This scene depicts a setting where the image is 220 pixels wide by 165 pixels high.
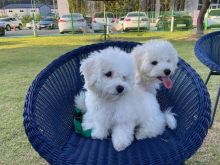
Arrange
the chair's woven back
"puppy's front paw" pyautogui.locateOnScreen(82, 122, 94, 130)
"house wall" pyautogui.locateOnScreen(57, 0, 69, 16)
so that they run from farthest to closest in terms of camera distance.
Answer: "house wall" pyautogui.locateOnScreen(57, 0, 69, 16), the chair's woven back, "puppy's front paw" pyautogui.locateOnScreen(82, 122, 94, 130)

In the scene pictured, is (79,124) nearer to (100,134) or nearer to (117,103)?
(100,134)

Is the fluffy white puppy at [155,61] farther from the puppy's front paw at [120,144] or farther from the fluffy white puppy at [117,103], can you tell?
the puppy's front paw at [120,144]

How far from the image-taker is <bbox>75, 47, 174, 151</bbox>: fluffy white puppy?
1692 mm

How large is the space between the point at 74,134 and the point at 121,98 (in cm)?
49

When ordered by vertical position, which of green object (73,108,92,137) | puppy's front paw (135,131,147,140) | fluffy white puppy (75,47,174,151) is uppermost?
fluffy white puppy (75,47,174,151)

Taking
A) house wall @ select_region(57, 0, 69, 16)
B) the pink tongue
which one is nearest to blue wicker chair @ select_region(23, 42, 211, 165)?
the pink tongue

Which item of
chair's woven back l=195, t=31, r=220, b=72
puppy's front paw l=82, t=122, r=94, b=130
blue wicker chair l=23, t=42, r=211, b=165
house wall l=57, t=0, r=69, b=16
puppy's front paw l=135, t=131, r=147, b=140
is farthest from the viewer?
house wall l=57, t=0, r=69, b=16

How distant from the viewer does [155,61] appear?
1.98m

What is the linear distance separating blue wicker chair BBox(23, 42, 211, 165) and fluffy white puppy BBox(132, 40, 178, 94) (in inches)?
8.8

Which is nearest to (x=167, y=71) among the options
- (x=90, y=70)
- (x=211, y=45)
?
(x=90, y=70)

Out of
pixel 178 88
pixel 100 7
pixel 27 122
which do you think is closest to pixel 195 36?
pixel 178 88

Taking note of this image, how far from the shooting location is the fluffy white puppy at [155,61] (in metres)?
1.97

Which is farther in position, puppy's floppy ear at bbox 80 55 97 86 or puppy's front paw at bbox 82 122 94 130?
puppy's front paw at bbox 82 122 94 130

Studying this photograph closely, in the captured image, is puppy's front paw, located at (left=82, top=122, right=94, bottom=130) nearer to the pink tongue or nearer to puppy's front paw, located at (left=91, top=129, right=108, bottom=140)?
puppy's front paw, located at (left=91, top=129, right=108, bottom=140)
